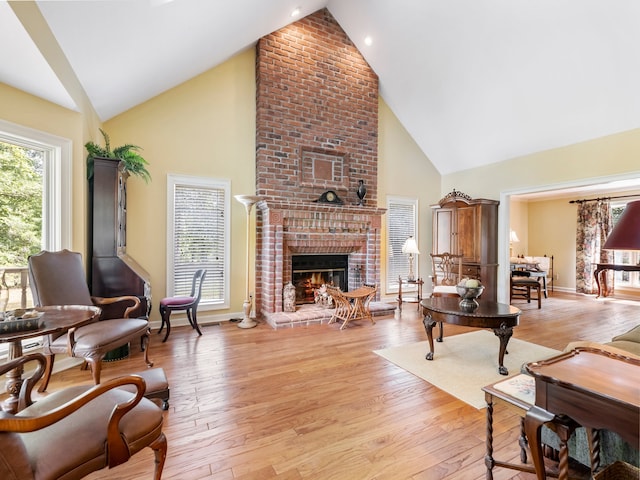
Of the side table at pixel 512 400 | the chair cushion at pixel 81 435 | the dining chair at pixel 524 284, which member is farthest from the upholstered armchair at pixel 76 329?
the dining chair at pixel 524 284

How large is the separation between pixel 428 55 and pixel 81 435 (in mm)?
5915

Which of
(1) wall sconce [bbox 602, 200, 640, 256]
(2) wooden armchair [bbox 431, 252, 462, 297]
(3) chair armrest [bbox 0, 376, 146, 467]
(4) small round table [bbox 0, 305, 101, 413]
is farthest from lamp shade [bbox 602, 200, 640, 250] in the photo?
(2) wooden armchair [bbox 431, 252, 462, 297]

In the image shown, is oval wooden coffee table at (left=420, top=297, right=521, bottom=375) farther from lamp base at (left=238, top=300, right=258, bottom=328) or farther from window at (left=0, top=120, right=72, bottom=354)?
window at (left=0, top=120, right=72, bottom=354)

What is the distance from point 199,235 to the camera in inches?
183

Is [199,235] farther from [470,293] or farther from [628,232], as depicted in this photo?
[628,232]

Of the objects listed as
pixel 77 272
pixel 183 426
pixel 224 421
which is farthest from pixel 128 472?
pixel 77 272

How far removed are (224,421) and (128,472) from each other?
609 mm

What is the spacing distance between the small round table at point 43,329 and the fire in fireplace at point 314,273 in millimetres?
3233

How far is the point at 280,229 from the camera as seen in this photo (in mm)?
4695

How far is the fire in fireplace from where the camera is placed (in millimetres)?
5309

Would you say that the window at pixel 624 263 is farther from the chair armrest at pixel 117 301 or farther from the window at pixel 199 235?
the chair armrest at pixel 117 301

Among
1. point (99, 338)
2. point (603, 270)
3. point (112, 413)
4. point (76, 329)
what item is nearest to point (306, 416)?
point (112, 413)

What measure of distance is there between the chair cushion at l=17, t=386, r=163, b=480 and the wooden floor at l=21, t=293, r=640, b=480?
50 cm

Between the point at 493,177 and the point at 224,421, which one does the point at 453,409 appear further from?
the point at 493,177
